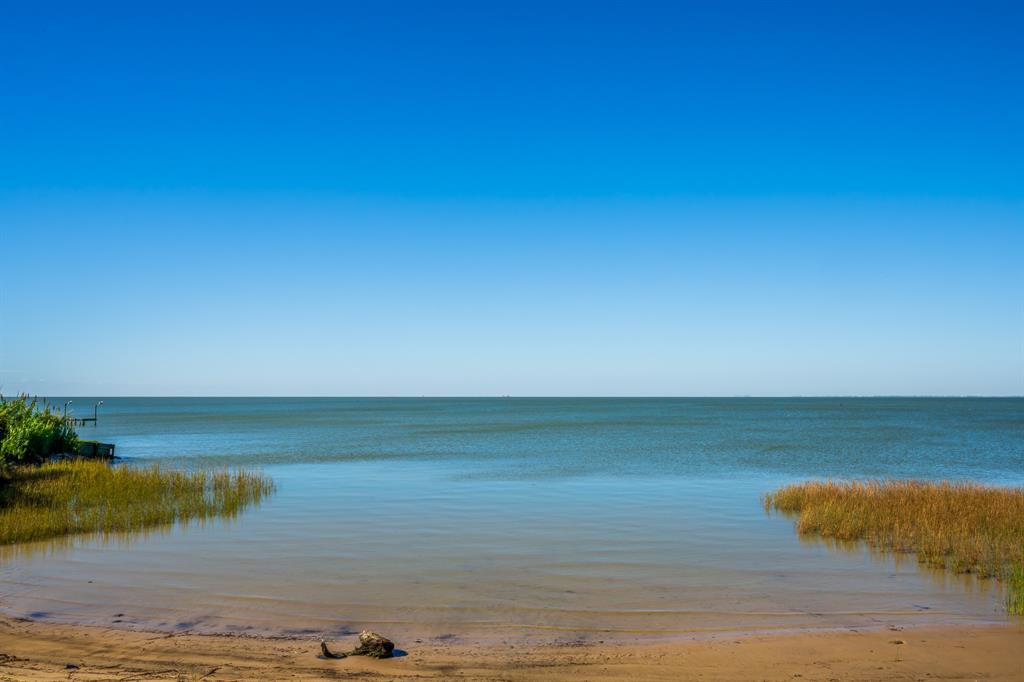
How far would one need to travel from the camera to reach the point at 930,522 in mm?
21344

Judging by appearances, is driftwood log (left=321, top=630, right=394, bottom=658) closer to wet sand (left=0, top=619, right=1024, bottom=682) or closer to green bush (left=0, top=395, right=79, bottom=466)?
wet sand (left=0, top=619, right=1024, bottom=682)

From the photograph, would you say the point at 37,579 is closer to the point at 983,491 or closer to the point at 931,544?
the point at 931,544

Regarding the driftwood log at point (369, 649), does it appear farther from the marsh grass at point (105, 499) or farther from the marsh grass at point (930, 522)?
the marsh grass at point (105, 499)

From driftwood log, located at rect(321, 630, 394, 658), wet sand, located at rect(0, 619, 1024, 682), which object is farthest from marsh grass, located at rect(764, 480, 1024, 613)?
driftwood log, located at rect(321, 630, 394, 658)

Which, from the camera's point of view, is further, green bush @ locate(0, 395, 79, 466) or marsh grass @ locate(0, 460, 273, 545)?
green bush @ locate(0, 395, 79, 466)

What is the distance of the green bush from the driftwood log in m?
22.7

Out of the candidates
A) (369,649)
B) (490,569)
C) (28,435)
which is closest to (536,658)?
(369,649)

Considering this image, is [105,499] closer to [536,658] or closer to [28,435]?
[28,435]

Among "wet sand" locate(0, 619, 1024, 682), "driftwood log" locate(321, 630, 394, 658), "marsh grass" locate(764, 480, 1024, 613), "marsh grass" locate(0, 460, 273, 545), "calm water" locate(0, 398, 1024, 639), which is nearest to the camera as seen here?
"wet sand" locate(0, 619, 1024, 682)

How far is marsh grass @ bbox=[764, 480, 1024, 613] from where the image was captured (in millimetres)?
17766

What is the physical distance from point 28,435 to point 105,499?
11565 mm

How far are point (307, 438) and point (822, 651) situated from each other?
70547 millimetres

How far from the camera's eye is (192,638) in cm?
1227

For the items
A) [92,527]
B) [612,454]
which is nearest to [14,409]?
[92,527]
